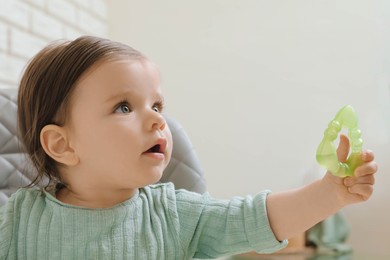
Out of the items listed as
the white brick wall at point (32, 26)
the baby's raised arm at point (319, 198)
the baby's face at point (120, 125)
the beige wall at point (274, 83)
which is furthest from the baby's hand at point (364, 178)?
the beige wall at point (274, 83)

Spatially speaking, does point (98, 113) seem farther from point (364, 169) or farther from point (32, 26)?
point (32, 26)

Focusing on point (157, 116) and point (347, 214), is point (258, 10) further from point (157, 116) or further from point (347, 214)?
point (157, 116)

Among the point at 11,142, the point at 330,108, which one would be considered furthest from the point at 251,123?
the point at 11,142

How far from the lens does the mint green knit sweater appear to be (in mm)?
936

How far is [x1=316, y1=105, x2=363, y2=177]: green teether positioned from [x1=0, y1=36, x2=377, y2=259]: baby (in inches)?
3.2

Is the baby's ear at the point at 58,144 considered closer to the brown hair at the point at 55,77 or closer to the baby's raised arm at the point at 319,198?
the brown hair at the point at 55,77

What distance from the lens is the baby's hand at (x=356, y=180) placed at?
0.80 m

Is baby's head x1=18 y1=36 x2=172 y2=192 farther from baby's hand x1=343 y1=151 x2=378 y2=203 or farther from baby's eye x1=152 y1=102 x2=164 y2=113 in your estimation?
baby's hand x1=343 y1=151 x2=378 y2=203

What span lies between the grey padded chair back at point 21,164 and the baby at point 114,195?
0.74 feet

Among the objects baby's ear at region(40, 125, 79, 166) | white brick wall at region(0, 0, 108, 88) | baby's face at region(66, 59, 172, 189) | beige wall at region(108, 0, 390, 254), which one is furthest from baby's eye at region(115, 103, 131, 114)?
beige wall at region(108, 0, 390, 254)

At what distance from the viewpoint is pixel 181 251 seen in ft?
3.18

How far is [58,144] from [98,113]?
0.36 ft

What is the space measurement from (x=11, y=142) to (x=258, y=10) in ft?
5.30

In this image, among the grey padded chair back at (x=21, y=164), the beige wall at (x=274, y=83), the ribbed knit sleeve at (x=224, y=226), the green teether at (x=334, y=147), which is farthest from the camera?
the beige wall at (x=274, y=83)
